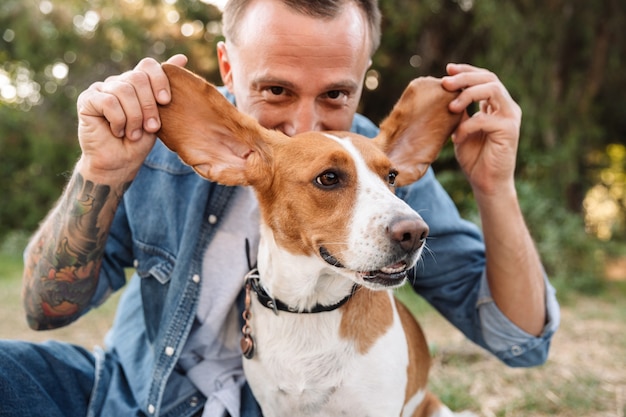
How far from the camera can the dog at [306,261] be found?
1970mm

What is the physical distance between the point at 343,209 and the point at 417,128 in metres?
0.60

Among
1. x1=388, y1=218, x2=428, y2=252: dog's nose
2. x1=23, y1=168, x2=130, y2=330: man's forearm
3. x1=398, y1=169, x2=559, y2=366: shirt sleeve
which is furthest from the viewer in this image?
x1=398, y1=169, x2=559, y2=366: shirt sleeve

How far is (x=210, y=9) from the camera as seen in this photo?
10117mm

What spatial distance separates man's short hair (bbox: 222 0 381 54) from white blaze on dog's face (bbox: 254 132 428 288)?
44 centimetres

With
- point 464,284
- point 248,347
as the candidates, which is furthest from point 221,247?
point 464,284

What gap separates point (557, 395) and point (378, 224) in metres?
2.20

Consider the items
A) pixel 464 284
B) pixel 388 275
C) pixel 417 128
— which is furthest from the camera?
pixel 464 284

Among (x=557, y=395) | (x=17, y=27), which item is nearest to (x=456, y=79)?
(x=557, y=395)

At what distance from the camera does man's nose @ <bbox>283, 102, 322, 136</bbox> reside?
2248 millimetres

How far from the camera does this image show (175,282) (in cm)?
230

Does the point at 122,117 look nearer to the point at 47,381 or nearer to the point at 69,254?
the point at 69,254

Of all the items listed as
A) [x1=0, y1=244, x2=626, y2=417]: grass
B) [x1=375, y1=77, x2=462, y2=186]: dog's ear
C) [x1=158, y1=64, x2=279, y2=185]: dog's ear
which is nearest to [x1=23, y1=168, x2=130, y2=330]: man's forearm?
[x1=158, y1=64, x2=279, y2=185]: dog's ear

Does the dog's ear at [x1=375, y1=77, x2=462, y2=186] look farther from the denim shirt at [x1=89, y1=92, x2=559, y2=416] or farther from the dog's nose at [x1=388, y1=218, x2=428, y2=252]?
the dog's nose at [x1=388, y1=218, x2=428, y2=252]

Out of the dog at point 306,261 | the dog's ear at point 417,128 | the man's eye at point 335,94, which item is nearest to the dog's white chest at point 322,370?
the dog at point 306,261
